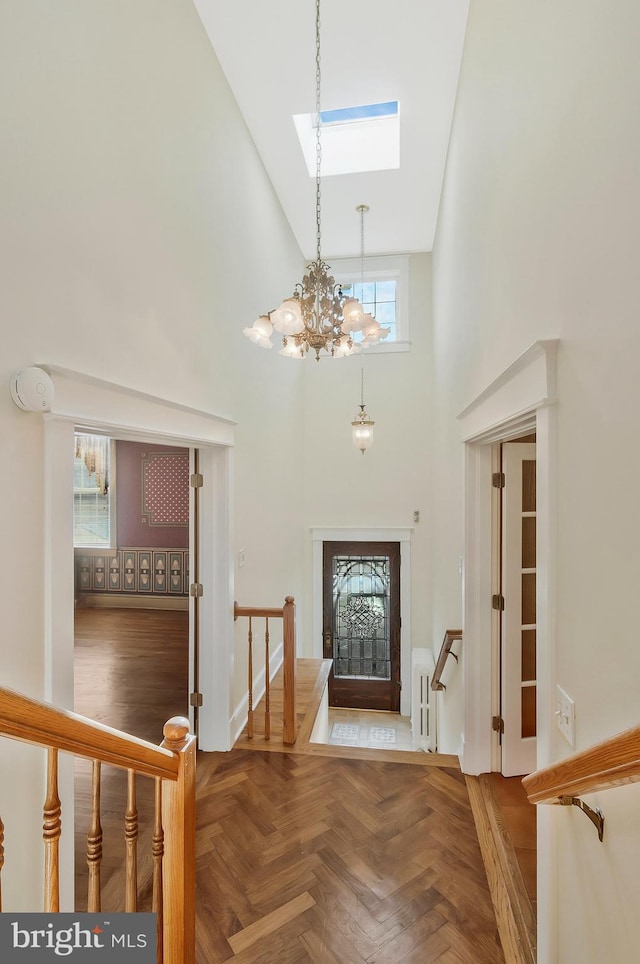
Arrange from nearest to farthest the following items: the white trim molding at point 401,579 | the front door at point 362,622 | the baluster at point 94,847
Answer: the baluster at point 94,847 < the white trim molding at point 401,579 < the front door at point 362,622

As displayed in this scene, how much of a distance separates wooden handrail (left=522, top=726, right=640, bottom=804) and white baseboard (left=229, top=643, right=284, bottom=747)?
247 centimetres

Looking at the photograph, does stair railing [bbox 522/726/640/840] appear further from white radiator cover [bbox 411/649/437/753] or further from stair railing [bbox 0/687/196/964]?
white radiator cover [bbox 411/649/437/753]

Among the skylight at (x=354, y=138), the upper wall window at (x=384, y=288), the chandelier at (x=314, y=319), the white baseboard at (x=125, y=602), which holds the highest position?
the skylight at (x=354, y=138)

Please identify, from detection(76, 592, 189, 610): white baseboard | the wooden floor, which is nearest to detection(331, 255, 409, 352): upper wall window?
detection(76, 592, 189, 610): white baseboard

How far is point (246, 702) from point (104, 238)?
3.23m

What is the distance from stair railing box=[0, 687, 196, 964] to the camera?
93cm

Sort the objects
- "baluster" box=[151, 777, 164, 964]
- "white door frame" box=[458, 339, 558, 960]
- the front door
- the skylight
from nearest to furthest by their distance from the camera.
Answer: "baluster" box=[151, 777, 164, 964], "white door frame" box=[458, 339, 558, 960], the skylight, the front door

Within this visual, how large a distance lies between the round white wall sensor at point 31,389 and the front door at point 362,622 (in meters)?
5.10

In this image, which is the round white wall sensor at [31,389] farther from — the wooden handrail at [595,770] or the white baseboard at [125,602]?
the white baseboard at [125,602]

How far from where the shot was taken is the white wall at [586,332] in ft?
3.55

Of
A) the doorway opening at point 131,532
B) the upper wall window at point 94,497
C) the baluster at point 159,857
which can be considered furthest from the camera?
the upper wall window at point 94,497

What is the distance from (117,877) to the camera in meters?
2.16

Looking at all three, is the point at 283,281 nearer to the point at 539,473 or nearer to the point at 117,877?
the point at 539,473

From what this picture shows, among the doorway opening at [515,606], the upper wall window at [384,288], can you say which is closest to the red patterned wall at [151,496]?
the upper wall window at [384,288]
